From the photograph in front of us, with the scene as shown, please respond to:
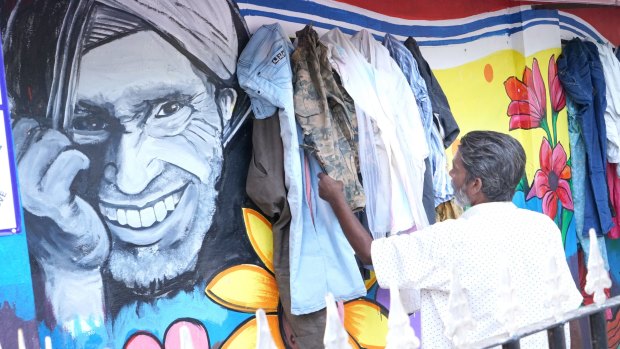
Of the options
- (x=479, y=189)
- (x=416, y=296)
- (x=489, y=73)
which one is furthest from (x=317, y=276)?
(x=489, y=73)

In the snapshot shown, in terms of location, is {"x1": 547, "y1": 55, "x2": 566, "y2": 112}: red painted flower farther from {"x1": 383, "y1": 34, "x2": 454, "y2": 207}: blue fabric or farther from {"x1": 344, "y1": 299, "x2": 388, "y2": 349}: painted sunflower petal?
{"x1": 344, "y1": 299, "x2": 388, "y2": 349}: painted sunflower petal

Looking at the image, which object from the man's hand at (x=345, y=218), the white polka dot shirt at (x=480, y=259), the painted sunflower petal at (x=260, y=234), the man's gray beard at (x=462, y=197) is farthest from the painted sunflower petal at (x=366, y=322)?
the white polka dot shirt at (x=480, y=259)

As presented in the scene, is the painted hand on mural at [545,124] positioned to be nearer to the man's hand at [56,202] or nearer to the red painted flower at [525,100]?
the red painted flower at [525,100]

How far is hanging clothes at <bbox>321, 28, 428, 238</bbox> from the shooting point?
372cm

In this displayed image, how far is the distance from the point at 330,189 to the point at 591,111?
118 inches

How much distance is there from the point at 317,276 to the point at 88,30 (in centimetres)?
145

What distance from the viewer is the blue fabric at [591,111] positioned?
5.52 meters

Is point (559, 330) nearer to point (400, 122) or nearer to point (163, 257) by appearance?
point (163, 257)

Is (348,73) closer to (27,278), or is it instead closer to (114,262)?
(114,262)

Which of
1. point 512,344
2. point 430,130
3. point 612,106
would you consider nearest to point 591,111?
point 612,106

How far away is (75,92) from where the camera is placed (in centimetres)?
299

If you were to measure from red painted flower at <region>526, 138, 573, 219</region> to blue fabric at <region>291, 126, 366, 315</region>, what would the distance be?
236 centimetres

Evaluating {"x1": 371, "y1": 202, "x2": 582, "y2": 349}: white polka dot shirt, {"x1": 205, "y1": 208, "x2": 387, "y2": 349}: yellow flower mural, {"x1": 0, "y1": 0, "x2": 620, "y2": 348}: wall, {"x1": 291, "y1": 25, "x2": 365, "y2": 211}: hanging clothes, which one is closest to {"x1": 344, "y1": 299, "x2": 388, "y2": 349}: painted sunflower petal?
{"x1": 0, "y1": 0, "x2": 620, "y2": 348}: wall

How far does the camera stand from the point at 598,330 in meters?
1.94
